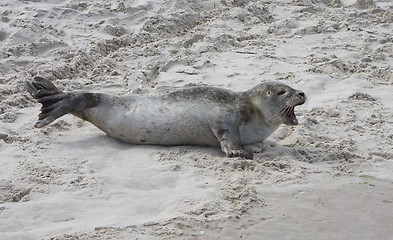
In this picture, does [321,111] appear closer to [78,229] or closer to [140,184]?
[140,184]

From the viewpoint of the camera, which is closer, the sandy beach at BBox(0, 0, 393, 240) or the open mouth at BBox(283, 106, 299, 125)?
the sandy beach at BBox(0, 0, 393, 240)

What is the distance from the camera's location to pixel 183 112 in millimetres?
5113

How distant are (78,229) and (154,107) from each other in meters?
1.56

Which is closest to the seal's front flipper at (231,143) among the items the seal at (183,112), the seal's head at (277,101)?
the seal at (183,112)

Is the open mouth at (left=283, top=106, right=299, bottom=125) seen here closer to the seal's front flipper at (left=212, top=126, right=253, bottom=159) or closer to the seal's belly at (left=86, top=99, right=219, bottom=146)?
the seal's front flipper at (left=212, top=126, right=253, bottom=159)

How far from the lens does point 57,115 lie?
5.11 meters

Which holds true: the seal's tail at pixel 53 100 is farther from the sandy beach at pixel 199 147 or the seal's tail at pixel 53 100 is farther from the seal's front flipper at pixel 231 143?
the seal's front flipper at pixel 231 143

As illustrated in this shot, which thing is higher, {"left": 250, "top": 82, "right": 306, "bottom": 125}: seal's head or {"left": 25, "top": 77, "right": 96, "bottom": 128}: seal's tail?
{"left": 25, "top": 77, "right": 96, "bottom": 128}: seal's tail

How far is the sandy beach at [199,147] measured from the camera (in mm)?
4012

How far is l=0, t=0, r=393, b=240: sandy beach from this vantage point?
4.01m

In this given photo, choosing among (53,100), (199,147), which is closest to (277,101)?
(199,147)

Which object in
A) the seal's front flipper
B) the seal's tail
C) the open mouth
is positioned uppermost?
the seal's tail

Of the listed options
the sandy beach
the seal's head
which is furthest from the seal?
the sandy beach

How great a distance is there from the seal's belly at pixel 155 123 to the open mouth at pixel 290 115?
530 millimetres
